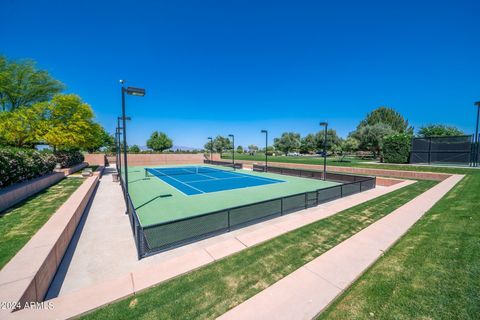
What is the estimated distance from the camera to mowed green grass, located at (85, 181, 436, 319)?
3430 millimetres

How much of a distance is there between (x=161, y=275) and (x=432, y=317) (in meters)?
4.90

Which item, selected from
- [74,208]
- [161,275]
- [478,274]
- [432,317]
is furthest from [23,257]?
[478,274]

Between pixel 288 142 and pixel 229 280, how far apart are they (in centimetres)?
8245

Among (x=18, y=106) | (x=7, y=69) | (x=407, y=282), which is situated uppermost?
(x=7, y=69)

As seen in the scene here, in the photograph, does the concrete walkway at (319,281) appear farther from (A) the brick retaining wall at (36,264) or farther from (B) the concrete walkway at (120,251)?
(A) the brick retaining wall at (36,264)

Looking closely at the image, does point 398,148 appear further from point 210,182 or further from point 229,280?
point 229,280

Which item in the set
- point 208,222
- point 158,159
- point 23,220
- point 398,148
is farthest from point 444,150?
point 158,159

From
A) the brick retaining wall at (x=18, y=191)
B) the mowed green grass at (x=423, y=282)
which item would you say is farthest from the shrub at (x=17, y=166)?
the mowed green grass at (x=423, y=282)

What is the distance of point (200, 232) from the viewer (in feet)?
22.7

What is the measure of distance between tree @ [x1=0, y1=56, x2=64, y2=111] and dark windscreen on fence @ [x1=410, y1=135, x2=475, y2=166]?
1898 inches

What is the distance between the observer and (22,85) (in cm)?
2319

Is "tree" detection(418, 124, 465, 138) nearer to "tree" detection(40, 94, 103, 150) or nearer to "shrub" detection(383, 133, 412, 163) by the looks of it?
"shrub" detection(383, 133, 412, 163)

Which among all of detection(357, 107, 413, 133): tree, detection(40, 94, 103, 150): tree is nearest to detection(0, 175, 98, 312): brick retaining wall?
detection(40, 94, 103, 150): tree

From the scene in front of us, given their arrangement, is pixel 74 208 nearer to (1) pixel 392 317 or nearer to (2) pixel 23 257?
(2) pixel 23 257
